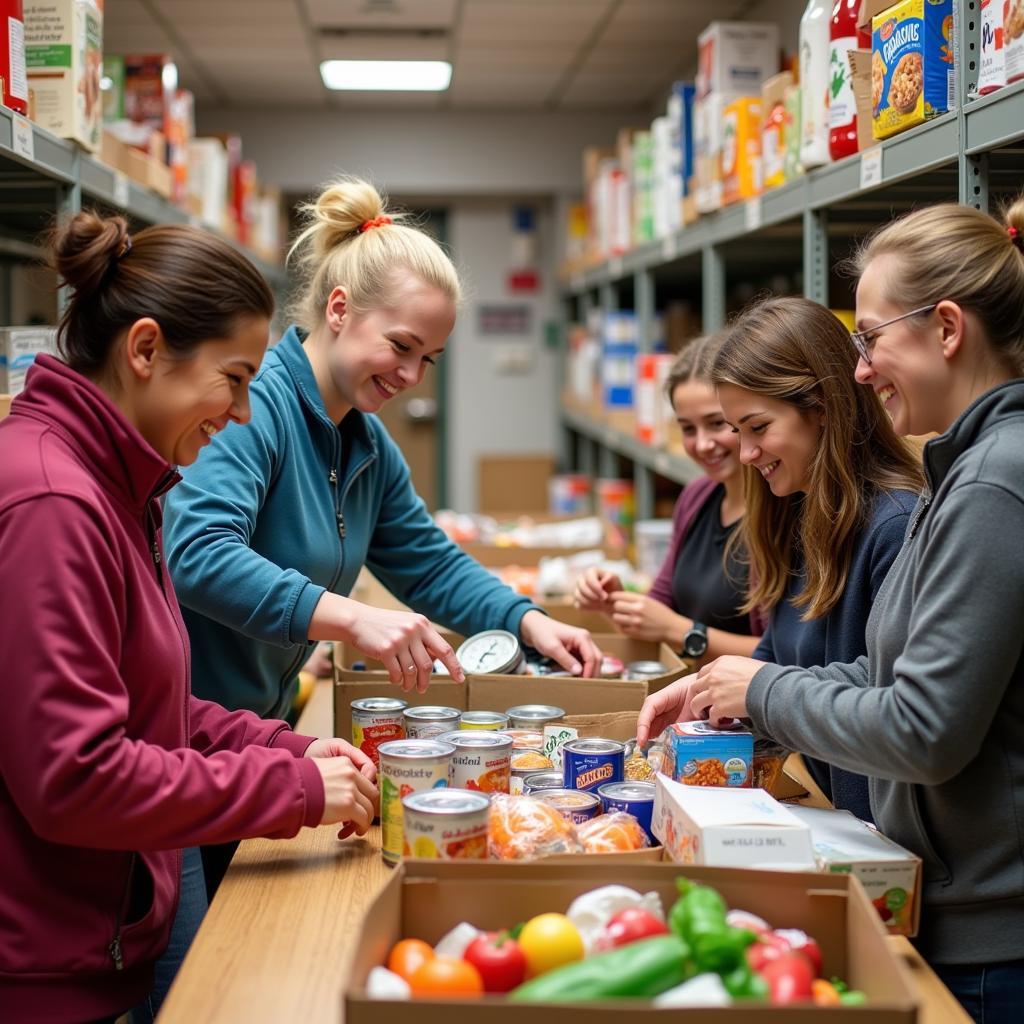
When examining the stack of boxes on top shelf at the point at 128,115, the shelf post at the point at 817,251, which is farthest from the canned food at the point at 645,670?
the stack of boxes on top shelf at the point at 128,115

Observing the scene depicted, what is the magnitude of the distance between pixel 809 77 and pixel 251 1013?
2373mm

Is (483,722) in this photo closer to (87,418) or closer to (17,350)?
(87,418)

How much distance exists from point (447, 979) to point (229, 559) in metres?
0.98

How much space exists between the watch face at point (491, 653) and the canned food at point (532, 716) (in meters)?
0.24

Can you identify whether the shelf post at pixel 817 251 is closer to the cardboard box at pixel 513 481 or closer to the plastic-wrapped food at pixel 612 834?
the plastic-wrapped food at pixel 612 834

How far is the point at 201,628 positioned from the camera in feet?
7.55

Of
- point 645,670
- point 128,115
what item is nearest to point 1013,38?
point 645,670

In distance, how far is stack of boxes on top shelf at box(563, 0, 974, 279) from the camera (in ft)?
7.07

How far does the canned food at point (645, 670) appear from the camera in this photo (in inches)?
96.2

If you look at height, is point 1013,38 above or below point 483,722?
above

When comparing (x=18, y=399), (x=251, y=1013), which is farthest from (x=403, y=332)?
(x=251, y=1013)

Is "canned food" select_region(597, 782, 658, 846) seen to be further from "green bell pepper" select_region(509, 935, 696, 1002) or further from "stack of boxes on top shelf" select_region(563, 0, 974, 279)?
"stack of boxes on top shelf" select_region(563, 0, 974, 279)

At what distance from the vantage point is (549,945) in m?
1.27

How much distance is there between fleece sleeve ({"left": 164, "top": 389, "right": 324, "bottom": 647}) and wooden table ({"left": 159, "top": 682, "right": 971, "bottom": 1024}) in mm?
365
